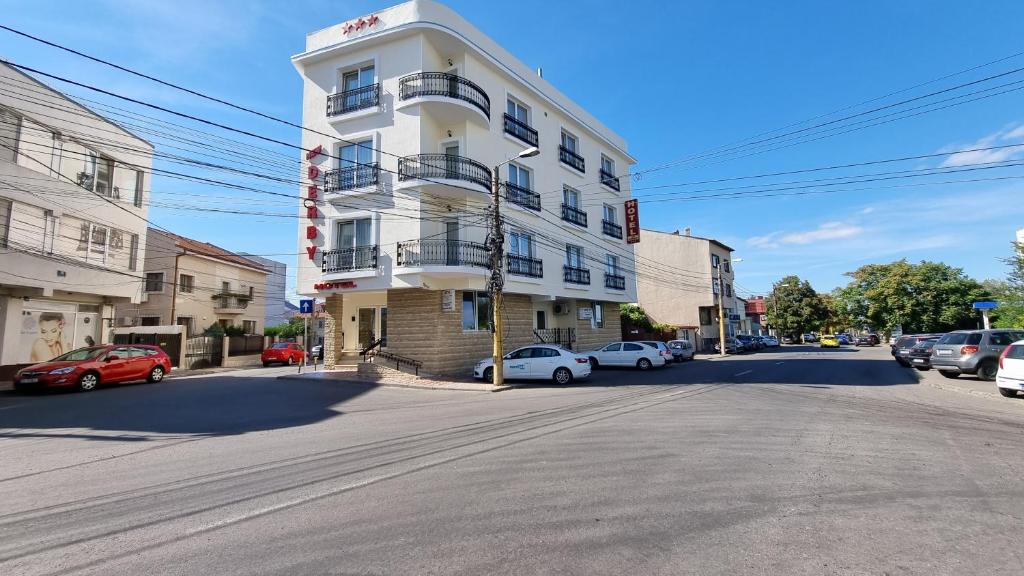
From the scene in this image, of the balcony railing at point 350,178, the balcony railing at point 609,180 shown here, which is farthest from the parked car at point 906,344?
the balcony railing at point 350,178

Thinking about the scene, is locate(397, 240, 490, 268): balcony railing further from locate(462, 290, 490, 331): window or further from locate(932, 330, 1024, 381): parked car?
locate(932, 330, 1024, 381): parked car

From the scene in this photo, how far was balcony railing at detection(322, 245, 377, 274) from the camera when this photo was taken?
57.9 ft

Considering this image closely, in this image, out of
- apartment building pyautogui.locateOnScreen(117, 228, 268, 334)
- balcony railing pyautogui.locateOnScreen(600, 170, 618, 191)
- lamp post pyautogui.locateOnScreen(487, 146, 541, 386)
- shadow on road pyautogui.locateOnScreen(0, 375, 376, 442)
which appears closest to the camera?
shadow on road pyautogui.locateOnScreen(0, 375, 376, 442)

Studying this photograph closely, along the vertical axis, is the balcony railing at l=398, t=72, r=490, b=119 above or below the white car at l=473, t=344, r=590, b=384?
above

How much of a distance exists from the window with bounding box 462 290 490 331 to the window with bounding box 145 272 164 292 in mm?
23791

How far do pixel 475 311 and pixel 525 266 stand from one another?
3.03 metres

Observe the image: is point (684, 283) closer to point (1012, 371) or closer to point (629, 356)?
point (629, 356)

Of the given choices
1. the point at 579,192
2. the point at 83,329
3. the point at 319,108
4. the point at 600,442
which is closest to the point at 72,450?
the point at 600,442

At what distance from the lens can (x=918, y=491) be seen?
184 inches

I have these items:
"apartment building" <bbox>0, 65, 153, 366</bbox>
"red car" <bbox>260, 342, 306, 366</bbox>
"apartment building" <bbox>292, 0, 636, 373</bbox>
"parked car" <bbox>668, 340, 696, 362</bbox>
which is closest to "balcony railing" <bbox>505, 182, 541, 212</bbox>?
"apartment building" <bbox>292, 0, 636, 373</bbox>

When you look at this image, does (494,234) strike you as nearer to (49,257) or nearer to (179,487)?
(179,487)

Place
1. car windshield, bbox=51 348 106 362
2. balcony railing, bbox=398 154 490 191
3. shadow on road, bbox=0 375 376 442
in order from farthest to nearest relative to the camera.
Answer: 1. balcony railing, bbox=398 154 490 191
2. car windshield, bbox=51 348 106 362
3. shadow on road, bbox=0 375 376 442

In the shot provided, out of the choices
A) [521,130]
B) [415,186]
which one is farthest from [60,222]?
[521,130]

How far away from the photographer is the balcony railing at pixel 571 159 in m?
24.2
